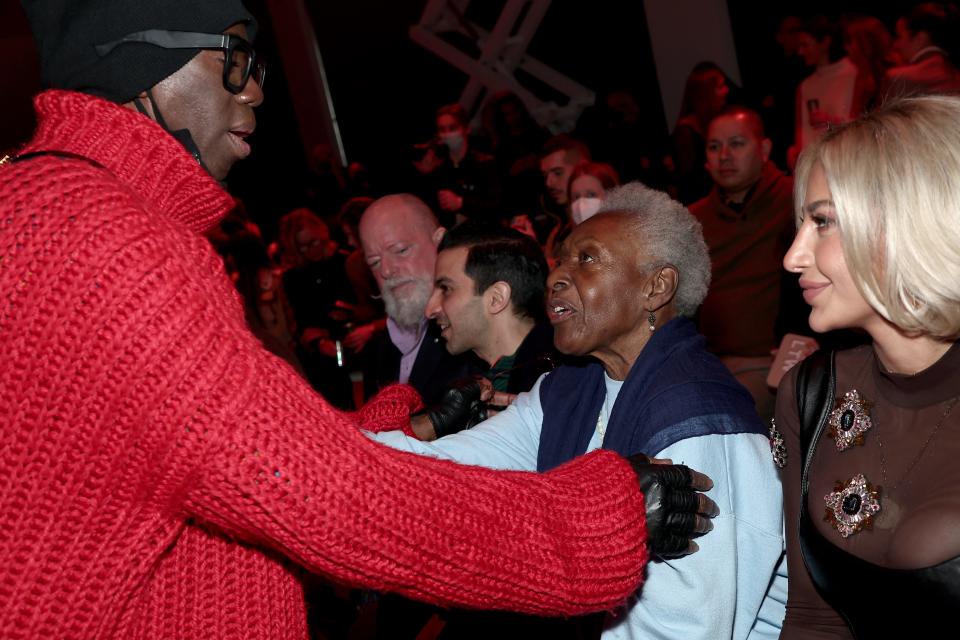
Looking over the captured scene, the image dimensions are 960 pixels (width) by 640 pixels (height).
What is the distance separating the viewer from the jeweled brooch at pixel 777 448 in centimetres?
201

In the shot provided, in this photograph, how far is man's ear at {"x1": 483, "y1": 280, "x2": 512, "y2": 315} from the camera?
3.47 meters

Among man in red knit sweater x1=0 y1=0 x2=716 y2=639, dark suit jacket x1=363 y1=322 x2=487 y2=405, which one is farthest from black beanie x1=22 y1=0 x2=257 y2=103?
→ dark suit jacket x1=363 y1=322 x2=487 y2=405

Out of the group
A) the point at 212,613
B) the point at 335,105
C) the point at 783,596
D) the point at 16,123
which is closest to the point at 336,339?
the point at 16,123

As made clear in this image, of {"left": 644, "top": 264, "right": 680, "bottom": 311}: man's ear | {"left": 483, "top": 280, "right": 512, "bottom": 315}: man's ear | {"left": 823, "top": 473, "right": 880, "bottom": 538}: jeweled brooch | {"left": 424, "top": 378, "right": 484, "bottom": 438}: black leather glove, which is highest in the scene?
{"left": 644, "top": 264, "right": 680, "bottom": 311}: man's ear

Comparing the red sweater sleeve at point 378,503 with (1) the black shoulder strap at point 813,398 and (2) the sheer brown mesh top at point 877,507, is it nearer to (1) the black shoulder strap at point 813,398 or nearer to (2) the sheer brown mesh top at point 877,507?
(2) the sheer brown mesh top at point 877,507

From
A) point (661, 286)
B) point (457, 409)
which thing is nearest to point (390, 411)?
point (457, 409)

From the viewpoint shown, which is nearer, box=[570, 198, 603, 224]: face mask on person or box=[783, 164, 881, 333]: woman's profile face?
box=[783, 164, 881, 333]: woman's profile face

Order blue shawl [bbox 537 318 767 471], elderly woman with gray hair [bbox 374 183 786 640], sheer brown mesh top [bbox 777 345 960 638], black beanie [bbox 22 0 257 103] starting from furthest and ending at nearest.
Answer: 1. blue shawl [bbox 537 318 767 471]
2. elderly woman with gray hair [bbox 374 183 786 640]
3. sheer brown mesh top [bbox 777 345 960 638]
4. black beanie [bbox 22 0 257 103]

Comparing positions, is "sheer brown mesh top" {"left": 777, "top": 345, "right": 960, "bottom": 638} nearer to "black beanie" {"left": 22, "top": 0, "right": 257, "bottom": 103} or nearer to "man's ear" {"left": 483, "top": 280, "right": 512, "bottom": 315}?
"black beanie" {"left": 22, "top": 0, "right": 257, "bottom": 103}

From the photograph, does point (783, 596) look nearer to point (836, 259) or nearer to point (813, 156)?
point (836, 259)

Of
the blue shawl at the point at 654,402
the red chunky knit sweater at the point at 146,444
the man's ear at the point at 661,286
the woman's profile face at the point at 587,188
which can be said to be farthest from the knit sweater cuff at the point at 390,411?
the woman's profile face at the point at 587,188

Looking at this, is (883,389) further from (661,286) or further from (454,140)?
(454,140)

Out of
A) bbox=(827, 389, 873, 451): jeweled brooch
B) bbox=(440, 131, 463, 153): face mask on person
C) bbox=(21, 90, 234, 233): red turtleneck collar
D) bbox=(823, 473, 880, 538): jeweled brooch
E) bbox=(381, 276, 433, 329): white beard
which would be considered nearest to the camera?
bbox=(21, 90, 234, 233): red turtleneck collar

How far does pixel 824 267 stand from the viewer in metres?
1.81
